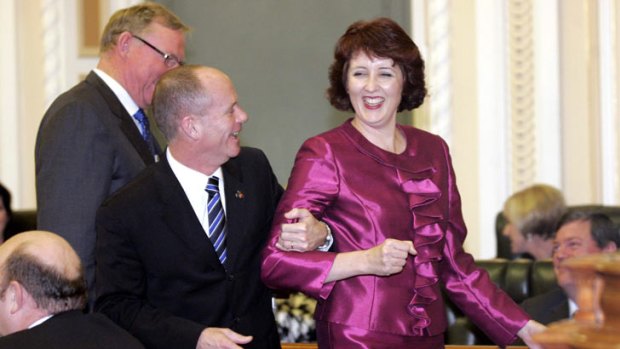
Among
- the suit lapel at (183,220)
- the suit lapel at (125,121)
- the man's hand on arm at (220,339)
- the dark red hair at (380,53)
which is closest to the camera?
the man's hand on arm at (220,339)

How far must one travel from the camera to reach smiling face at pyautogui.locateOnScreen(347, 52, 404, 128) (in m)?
3.11

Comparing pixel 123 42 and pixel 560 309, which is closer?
pixel 123 42

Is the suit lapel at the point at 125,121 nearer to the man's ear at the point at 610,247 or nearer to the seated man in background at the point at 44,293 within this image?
the seated man in background at the point at 44,293

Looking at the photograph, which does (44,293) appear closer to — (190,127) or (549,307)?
(190,127)

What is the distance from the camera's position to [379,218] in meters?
3.02

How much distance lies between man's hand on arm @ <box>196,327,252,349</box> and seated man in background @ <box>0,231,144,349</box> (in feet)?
0.72

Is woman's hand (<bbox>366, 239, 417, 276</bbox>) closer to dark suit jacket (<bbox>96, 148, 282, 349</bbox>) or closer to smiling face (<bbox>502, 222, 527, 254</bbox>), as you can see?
dark suit jacket (<bbox>96, 148, 282, 349</bbox>)

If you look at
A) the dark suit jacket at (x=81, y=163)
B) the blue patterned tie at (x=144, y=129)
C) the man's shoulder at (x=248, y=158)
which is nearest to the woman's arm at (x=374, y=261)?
the man's shoulder at (x=248, y=158)

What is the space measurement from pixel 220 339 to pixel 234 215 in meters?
0.42

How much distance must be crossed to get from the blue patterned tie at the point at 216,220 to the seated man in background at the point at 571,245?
5.45ft

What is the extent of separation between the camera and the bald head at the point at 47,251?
2863mm

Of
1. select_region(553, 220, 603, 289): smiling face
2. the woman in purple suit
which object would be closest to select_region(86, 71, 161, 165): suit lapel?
the woman in purple suit

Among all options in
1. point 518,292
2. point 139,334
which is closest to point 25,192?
point 518,292

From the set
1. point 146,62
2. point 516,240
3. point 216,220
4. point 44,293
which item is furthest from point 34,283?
point 516,240
